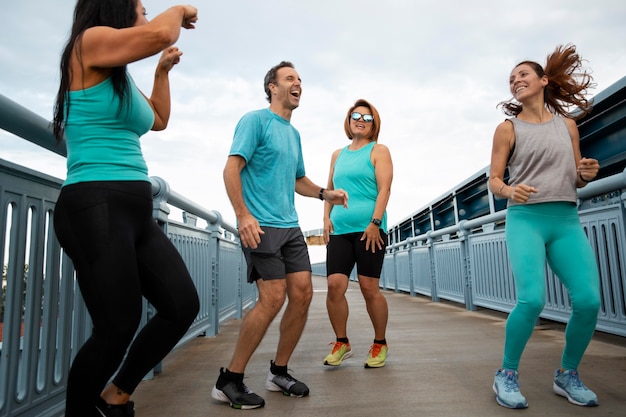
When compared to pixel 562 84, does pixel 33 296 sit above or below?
below

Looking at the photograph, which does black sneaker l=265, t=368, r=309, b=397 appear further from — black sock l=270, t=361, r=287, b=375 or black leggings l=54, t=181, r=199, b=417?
black leggings l=54, t=181, r=199, b=417

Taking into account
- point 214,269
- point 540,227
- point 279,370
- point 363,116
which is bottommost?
point 279,370

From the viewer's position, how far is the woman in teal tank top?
1572 millimetres

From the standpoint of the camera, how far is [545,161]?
2.49m

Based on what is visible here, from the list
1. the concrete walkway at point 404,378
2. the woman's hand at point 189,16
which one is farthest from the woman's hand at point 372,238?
the woman's hand at point 189,16

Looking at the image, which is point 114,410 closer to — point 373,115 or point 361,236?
point 361,236

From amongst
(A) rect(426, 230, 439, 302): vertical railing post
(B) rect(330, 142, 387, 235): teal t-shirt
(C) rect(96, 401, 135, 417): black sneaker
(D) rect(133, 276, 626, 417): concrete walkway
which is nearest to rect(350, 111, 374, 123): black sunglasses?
(B) rect(330, 142, 387, 235): teal t-shirt

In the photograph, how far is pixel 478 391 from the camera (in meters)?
2.60

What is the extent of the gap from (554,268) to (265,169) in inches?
63.4

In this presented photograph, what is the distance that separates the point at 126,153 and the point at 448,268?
7.06 meters

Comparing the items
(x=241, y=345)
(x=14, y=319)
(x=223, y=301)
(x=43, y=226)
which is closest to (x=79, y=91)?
(x=43, y=226)

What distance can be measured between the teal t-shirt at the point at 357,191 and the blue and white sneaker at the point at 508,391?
1348 millimetres

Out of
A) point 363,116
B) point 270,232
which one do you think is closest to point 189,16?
point 270,232

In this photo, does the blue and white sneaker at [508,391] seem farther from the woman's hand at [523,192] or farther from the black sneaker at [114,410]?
the black sneaker at [114,410]
